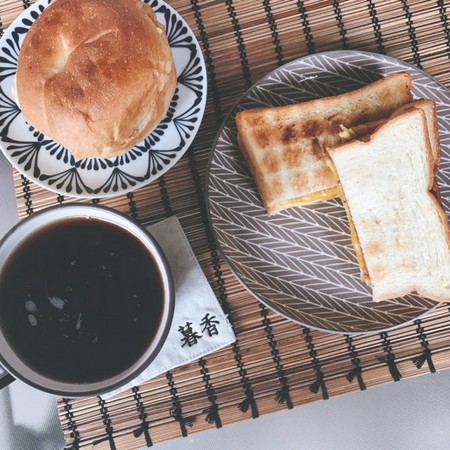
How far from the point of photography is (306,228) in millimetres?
1024

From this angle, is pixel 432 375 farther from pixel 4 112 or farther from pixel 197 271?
pixel 4 112

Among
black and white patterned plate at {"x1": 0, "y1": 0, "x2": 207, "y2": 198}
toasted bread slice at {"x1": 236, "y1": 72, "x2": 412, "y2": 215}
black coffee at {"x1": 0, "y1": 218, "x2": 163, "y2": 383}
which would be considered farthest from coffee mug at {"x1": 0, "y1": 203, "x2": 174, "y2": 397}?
toasted bread slice at {"x1": 236, "y1": 72, "x2": 412, "y2": 215}

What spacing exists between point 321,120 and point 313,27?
0.19m

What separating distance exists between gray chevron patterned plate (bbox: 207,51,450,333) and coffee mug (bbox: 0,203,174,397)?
6.9 inches

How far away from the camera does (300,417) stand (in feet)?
3.71

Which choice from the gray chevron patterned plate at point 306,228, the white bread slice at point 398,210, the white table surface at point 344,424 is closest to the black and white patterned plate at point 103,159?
the gray chevron patterned plate at point 306,228

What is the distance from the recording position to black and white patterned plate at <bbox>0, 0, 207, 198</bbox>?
0.95m

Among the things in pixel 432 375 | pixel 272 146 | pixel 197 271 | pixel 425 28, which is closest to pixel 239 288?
pixel 197 271

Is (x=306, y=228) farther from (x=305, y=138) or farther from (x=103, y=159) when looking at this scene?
(x=103, y=159)

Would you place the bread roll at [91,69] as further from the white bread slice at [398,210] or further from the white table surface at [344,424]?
the white table surface at [344,424]

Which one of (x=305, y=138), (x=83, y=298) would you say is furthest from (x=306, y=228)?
(x=83, y=298)

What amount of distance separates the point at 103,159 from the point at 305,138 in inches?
13.5

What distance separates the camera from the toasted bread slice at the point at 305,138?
0.99 meters

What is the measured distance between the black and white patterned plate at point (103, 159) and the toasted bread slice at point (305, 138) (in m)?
0.10
